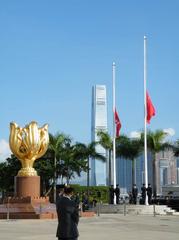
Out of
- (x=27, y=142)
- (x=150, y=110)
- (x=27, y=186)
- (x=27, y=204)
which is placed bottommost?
(x=27, y=204)

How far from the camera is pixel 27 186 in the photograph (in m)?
31.5

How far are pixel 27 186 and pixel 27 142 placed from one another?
2.78 meters

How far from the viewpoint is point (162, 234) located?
16672mm

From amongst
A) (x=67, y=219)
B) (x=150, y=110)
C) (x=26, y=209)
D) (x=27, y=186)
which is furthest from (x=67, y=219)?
(x=150, y=110)

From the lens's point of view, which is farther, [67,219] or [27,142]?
[27,142]

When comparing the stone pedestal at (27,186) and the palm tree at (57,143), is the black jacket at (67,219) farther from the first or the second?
the palm tree at (57,143)

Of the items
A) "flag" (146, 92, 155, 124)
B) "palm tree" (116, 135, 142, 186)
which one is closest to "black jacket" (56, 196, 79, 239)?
"flag" (146, 92, 155, 124)

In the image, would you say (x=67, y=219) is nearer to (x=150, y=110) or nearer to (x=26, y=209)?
(x=26, y=209)

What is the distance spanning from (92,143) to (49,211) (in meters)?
22.5

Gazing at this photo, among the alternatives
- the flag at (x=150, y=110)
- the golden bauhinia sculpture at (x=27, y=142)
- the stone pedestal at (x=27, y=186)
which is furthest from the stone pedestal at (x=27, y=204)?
the flag at (x=150, y=110)

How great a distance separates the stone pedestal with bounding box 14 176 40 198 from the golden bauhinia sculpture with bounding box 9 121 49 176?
1.29 feet

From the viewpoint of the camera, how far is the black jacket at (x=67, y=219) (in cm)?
841

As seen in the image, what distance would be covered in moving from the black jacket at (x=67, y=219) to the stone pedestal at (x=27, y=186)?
23.1 meters

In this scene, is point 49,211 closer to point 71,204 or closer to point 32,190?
point 32,190
